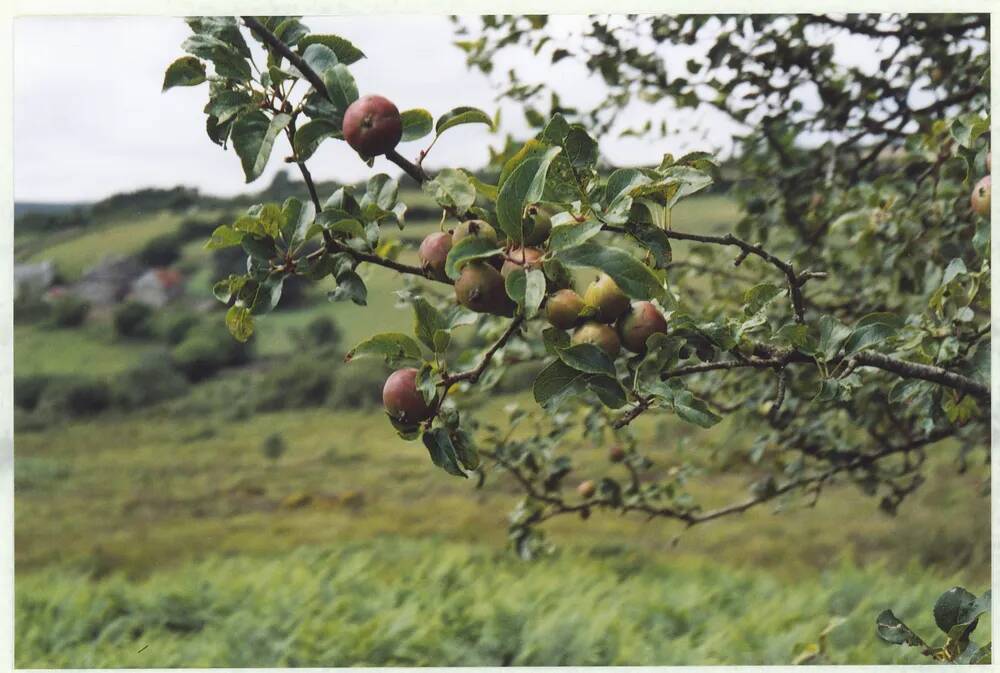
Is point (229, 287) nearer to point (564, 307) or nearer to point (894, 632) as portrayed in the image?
point (564, 307)

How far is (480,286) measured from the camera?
58 cm

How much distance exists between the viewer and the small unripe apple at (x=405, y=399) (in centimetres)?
63

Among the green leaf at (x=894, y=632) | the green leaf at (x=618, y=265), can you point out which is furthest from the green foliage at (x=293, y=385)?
the green leaf at (x=618, y=265)

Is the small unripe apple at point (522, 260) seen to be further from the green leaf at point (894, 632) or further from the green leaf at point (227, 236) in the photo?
the green leaf at point (894, 632)

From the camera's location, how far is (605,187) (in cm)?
60

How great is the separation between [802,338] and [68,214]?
2.64 metres

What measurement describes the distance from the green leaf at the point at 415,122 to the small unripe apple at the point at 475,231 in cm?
9

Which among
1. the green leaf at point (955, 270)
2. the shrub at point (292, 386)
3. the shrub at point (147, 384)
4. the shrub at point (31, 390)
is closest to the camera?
the green leaf at point (955, 270)

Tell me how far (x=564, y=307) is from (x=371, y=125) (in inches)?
6.5

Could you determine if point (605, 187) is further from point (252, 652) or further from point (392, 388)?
point (252, 652)

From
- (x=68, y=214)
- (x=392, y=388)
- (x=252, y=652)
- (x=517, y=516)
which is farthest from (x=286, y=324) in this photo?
(x=392, y=388)

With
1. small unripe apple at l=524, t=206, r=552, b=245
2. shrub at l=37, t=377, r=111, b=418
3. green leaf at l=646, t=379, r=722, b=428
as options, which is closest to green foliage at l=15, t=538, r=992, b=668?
shrub at l=37, t=377, r=111, b=418

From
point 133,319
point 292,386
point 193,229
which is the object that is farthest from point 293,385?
point 193,229

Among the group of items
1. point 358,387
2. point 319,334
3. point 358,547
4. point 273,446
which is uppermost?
point 319,334
